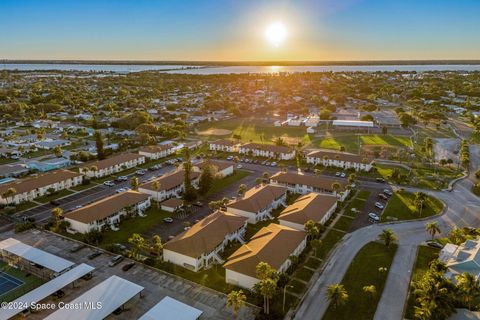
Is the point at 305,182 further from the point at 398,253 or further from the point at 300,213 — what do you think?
the point at 398,253

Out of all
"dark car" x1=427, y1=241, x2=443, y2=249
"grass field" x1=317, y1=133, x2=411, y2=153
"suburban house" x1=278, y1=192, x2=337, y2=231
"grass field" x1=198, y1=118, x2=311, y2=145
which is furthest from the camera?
"grass field" x1=198, y1=118, x2=311, y2=145

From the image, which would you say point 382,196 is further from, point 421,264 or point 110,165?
point 110,165

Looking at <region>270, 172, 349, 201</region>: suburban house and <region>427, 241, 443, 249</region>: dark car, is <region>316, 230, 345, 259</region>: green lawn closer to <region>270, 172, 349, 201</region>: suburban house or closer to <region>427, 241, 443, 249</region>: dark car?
<region>427, 241, 443, 249</region>: dark car

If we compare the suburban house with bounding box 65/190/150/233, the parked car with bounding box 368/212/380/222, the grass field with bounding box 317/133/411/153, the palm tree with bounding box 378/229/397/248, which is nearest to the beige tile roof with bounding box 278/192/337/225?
the parked car with bounding box 368/212/380/222

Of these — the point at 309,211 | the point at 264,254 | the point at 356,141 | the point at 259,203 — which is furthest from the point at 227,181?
the point at 356,141

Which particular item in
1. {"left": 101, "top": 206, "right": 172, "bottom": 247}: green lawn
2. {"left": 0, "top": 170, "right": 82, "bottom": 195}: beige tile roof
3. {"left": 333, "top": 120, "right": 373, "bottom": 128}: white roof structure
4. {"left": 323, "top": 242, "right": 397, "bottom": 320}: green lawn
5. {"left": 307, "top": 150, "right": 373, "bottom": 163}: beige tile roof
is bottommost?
{"left": 323, "top": 242, "right": 397, "bottom": 320}: green lawn

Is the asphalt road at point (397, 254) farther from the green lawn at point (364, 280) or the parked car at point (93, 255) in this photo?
the parked car at point (93, 255)

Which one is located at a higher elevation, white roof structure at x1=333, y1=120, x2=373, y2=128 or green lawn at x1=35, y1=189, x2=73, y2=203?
white roof structure at x1=333, y1=120, x2=373, y2=128

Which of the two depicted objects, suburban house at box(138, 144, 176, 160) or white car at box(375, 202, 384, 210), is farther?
suburban house at box(138, 144, 176, 160)
